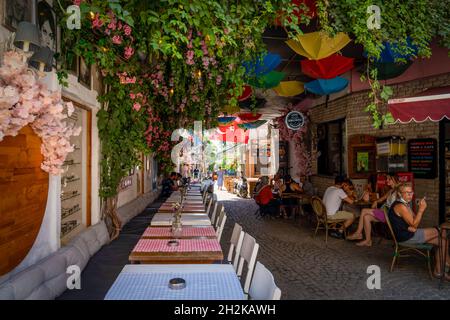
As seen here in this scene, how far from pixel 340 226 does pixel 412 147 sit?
2118 mm

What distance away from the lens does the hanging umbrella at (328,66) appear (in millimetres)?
6750

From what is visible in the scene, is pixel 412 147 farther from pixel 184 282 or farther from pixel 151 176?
pixel 151 176

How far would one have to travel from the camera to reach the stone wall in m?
6.93

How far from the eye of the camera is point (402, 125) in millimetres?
7625

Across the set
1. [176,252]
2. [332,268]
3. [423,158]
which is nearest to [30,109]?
[176,252]

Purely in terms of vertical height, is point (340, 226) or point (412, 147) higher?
point (412, 147)

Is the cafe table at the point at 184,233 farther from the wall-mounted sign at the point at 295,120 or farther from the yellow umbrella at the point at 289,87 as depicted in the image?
the wall-mounted sign at the point at 295,120

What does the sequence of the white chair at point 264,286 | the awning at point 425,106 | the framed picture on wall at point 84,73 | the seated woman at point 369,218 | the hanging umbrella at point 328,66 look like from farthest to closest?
the hanging umbrella at point 328,66 → the seated woman at point 369,218 → the awning at point 425,106 → the framed picture on wall at point 84,73 → the white chair at point 264,286

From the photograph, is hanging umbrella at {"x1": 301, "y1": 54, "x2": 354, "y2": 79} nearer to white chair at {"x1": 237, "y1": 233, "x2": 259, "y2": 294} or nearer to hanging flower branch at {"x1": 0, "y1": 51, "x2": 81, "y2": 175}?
white chair at {"x1": 237, "y1": 233, "x2": 259, "y2": 294}

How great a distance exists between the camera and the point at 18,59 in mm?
2404

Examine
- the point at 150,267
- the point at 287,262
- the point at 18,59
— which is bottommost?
the point at 287,262

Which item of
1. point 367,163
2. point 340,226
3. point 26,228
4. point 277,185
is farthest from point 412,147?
point 26,228

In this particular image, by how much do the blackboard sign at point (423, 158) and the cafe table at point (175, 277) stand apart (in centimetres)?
557

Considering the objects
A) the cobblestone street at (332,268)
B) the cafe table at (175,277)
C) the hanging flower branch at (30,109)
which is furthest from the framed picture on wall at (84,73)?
the cobblestone street at (332,268)
